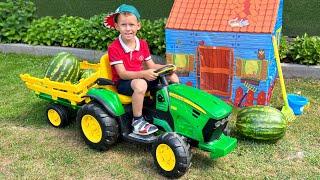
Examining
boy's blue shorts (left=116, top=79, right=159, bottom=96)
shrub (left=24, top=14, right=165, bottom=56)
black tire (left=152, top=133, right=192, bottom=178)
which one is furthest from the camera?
shrub (left=24, top=14, right=165, bottom=56)

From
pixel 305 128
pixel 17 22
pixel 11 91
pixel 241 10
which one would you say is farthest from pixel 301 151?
pixel 17 22

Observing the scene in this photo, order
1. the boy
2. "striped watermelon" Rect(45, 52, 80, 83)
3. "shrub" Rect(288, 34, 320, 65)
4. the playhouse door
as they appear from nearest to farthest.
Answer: the boy
"striped watermelon" Rect(45, 52, 80, 83)
the playhouse door
"shrub" Rect(288, 34, 320, 65)

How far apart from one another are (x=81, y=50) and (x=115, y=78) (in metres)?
2.89

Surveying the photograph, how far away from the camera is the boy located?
391cm

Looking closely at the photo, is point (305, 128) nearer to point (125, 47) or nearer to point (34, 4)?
point (125, 47)

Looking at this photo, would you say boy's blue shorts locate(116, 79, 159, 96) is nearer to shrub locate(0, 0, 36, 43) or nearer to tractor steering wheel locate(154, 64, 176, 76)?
tractor steering wheel locate(154, 64, 176, 76)

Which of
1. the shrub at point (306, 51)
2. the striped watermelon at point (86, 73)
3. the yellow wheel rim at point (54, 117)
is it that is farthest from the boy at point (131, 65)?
the shrub at point (306, 51)

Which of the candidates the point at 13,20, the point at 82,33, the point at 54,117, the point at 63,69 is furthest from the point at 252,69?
the point at 13,20

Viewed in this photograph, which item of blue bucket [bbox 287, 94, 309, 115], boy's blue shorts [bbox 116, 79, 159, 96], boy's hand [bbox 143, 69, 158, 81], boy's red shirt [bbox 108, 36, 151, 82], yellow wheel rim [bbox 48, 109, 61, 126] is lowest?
blue bucket [bbox 287, 94, 309, 115]

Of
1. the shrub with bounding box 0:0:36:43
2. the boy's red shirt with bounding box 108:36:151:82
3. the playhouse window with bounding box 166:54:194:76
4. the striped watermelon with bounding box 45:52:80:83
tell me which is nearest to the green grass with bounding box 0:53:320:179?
the striped watermelon with bounding box 45:52:80:83

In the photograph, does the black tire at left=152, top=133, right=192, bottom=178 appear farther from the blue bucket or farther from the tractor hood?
the blue bucket

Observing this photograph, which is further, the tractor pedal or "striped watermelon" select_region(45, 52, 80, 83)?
"striped watermelon" select_region(45, 52, 80, 83)

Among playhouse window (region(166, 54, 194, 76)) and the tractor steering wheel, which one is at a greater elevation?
the tractor steering wheel

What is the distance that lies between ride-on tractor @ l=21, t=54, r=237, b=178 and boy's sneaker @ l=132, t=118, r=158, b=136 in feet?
0.15
